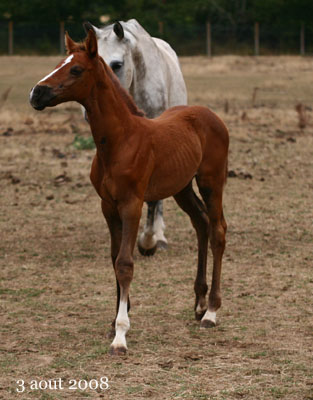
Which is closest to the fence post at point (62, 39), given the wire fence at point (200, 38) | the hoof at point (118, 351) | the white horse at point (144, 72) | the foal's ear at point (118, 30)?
the wire fence at point (200, 38)

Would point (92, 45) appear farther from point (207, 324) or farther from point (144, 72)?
point (144, 72)

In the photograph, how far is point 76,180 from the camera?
10.9m

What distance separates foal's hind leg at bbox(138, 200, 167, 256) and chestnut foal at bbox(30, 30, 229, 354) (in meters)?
1.89

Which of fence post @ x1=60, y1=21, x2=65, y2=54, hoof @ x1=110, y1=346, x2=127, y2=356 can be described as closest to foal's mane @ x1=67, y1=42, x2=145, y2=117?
hoof @ x1=110, y1=346, x2=127, y2=356

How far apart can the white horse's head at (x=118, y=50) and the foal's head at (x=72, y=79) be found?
2.16 metres

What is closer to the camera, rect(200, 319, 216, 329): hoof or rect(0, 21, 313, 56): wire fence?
rect(200, 319, 216, 329): hoof

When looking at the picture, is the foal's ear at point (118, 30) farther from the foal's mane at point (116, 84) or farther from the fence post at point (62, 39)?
the fence post at point (62, 39)

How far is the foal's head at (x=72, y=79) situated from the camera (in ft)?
15.1

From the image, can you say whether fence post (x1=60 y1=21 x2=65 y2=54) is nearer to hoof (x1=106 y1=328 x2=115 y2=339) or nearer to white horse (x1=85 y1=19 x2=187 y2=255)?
white horse (x1=85 y1=19 x2=187 y2=255)

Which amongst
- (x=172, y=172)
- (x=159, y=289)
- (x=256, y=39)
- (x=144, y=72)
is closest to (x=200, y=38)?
(x=256, y=39)

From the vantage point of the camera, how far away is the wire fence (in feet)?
120

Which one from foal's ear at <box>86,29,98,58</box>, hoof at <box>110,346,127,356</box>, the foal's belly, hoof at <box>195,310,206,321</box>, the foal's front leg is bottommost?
hoof at <box>195,310,206,321</box>

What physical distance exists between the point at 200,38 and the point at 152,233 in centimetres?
3219

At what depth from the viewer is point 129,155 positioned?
4863mm
